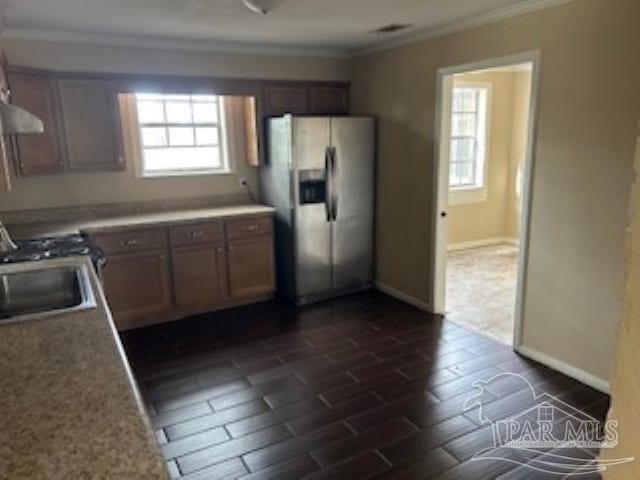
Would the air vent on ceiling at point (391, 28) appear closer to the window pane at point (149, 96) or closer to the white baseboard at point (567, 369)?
the window pane at point (149, 96)

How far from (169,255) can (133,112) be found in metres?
1.36

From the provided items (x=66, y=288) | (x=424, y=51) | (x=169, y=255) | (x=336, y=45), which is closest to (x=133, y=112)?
(x=169, y=255)

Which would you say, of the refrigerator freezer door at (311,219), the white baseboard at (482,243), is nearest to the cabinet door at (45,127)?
the refrigerator freezer door at (311,219)

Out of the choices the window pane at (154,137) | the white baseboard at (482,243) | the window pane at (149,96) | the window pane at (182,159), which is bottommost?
the white baseboard at (482,243)

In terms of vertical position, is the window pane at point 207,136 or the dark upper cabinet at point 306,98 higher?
the dark upper cabinet at point 306,98

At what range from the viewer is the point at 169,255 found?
4.06 meters

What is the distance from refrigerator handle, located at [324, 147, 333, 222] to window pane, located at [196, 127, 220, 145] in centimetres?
116

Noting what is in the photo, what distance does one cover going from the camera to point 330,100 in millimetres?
4906

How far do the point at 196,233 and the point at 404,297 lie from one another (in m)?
2.07

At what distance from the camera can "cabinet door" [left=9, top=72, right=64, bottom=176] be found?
3.57 meters

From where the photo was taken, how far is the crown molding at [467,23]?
9.90 feet

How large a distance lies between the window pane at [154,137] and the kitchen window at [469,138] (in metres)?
3.63

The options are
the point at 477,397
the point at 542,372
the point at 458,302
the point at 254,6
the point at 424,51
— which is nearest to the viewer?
the point at 254,6

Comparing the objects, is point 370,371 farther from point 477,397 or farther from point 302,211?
point 302,211
